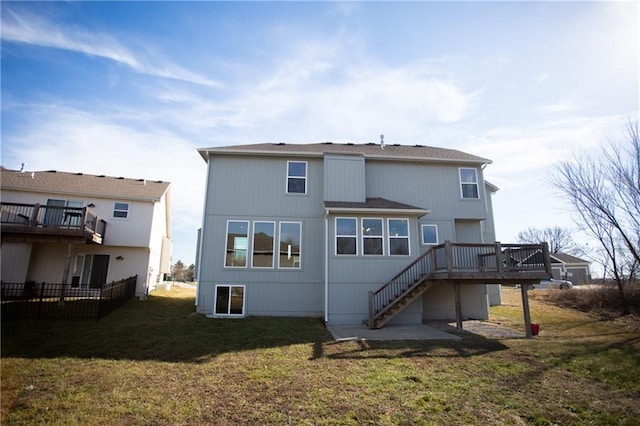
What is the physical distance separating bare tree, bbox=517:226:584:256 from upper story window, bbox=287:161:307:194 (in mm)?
57575

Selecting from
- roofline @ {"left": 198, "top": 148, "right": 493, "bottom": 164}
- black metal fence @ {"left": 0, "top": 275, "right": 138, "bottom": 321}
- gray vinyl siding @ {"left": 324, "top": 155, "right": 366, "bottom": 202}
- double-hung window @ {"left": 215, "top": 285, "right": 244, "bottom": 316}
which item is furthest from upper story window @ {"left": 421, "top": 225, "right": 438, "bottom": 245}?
black metal fence @ {"left": 0, "top": 275, "right": 138, "bottom": 321}

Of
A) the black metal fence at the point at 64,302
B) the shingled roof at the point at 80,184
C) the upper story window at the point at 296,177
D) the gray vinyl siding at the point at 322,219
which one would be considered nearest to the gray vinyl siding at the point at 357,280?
the gray vinyl siding at the point at 322,219

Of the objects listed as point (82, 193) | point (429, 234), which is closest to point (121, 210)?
point (82, 193)

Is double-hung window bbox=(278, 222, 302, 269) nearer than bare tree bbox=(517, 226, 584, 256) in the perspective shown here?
Yes

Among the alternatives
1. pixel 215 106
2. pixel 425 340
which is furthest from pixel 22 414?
pixel 215 106

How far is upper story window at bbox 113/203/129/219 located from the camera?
18.3m

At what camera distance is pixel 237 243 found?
13.8m

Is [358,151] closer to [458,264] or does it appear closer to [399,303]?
[458,264]

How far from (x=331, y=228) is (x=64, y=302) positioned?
1207 cm

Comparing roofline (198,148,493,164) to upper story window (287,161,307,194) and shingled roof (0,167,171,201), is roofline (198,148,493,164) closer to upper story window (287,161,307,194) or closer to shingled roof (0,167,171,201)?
upper story window (287,161,307,194)

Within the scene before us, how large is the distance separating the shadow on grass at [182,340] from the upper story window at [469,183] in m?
7.46

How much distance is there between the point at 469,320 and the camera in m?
13.9

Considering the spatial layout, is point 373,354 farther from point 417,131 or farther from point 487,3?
point 417,131

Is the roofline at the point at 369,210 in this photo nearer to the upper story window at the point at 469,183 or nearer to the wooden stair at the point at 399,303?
the wooden stair at the point at 399,303
